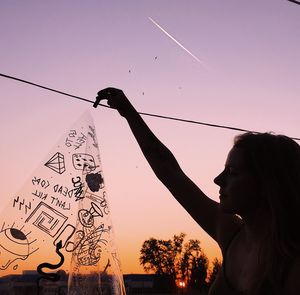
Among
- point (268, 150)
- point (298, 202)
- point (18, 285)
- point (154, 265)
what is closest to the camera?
point (298, 202)

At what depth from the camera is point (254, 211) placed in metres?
1.63

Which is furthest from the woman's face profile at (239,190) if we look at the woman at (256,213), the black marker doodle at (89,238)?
the black marker doodle at (89,238)

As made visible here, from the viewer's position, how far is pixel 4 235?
189 inches

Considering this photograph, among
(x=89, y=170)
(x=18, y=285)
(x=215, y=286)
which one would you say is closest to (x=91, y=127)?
(x=89, y=170)

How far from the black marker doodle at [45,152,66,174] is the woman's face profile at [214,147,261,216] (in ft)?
12.8

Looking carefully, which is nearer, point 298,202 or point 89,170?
point 298,202

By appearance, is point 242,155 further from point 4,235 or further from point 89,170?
point 89,170

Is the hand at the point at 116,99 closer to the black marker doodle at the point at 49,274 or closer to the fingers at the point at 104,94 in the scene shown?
the fingers at the point at 104,94

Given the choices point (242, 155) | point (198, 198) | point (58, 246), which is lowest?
point (58, 246)

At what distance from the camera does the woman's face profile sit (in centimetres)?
160

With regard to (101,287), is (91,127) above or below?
above

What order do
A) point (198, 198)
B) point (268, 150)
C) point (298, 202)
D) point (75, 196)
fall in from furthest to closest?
point (75, 196) → point (198, 198) → point (268, 150) → point (298, 202)

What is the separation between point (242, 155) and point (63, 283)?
3.65 m

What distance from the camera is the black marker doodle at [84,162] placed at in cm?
558
